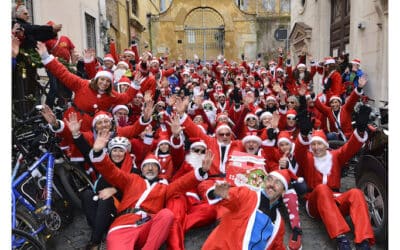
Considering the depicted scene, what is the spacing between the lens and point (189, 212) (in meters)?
4.96

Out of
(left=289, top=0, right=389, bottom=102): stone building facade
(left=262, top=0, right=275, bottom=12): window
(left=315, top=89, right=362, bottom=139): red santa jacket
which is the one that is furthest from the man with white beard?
(left=262, top=0, right=275, bottom=12): window

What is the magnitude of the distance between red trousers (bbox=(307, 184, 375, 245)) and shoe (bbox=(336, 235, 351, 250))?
2.0 inches

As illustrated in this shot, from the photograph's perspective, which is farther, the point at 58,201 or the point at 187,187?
the point at 58,201

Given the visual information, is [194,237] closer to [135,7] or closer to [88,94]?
[88,94]

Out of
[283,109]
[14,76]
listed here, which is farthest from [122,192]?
[283,109]

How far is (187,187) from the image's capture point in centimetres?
436

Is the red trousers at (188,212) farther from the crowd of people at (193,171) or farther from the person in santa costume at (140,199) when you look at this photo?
the person in santa costume at (140,199)

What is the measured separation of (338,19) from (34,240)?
13.2 m

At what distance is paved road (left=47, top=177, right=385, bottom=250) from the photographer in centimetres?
445

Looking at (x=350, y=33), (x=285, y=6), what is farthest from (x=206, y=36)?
(x=350, y=33)

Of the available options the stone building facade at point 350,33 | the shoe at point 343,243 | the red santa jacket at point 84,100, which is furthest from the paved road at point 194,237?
the stone building facade at point 350,33

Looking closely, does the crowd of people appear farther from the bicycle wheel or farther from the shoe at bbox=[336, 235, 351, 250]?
the bicycle wheel

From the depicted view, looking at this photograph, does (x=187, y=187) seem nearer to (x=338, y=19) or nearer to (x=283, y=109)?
(x=283, y=109)

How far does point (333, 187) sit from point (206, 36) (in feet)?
80.1
